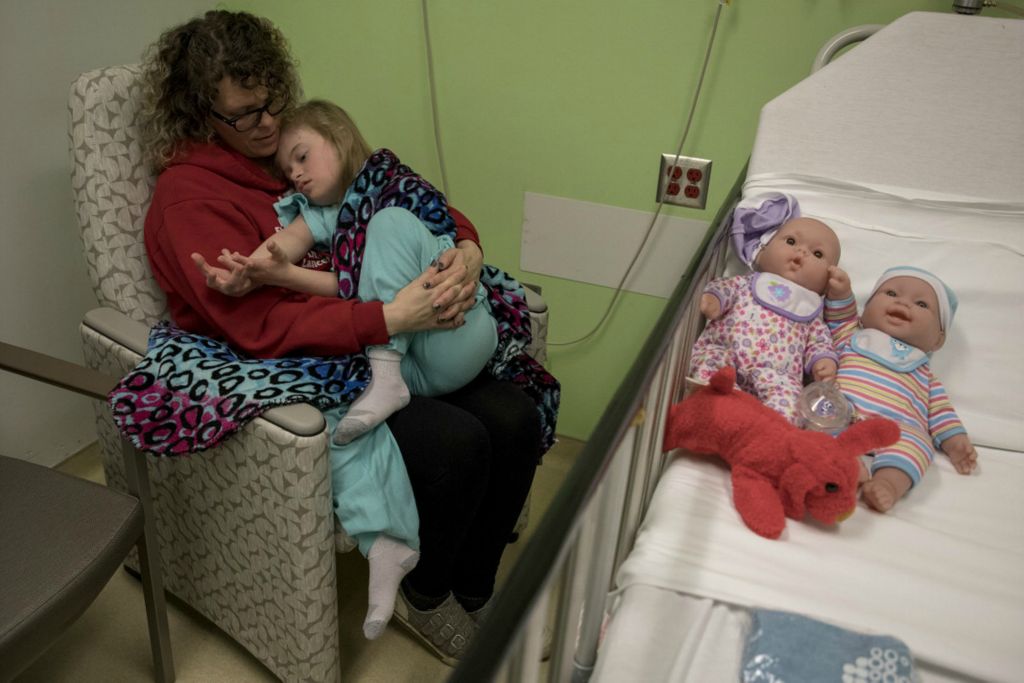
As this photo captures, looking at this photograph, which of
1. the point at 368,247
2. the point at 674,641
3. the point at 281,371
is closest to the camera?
the point at 674,641

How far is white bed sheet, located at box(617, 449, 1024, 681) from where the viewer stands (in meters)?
0.96

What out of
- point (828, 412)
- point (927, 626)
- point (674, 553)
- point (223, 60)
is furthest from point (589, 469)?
point (223, 60)

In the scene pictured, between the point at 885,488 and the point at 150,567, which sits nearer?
the point at 885,488

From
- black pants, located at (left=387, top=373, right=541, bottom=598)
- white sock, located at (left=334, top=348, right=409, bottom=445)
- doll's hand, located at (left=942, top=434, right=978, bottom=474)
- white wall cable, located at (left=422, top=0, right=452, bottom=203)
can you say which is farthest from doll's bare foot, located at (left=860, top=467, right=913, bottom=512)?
white wall cable, located at (left=422, top=0, right=452, bottom=203)

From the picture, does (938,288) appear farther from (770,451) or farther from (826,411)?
(770,451)

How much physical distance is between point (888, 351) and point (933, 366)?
179 millimetres

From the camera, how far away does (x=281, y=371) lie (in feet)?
4.85

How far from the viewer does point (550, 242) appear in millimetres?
2334

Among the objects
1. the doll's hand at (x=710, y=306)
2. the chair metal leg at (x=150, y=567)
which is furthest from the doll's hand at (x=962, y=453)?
the chair metal leg at (x=150, y=567)

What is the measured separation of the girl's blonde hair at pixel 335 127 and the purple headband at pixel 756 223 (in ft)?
2.51

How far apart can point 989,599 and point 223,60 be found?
4.94 ft

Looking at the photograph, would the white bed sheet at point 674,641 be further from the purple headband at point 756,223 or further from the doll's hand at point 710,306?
the purple headband at point 756,223

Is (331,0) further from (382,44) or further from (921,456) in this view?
(921,456)

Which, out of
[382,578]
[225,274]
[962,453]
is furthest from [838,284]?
[225,274]
